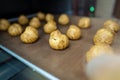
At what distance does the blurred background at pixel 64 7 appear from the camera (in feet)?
3.61

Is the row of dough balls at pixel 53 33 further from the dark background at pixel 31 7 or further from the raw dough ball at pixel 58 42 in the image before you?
the dark background at pixel 31 7

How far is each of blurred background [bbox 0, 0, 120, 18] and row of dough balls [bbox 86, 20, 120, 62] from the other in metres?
0.30

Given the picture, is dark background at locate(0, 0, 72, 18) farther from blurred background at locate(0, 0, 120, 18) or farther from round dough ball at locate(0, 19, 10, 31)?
round dough ball at locate(0, 19, 10, 31)

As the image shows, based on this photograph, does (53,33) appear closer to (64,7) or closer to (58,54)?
(58,54)

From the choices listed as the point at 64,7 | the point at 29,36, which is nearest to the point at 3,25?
the point at 29,36

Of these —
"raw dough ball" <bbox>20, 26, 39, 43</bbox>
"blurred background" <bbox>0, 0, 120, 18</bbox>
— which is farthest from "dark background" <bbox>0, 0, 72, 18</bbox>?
"raw dough ball" <bbox>20, 26, 39, 43</bbox>

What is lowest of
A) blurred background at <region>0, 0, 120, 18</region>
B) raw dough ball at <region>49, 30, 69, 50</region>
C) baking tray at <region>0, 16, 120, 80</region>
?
baking tray at <region>0, 16, 120, 80</region>

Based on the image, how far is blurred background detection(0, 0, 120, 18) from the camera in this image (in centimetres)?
110

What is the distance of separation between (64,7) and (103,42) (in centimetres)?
72

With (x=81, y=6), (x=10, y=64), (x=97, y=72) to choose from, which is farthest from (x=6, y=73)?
(x=81, y=6)

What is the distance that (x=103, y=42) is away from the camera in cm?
72

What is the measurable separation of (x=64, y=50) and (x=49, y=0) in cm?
79

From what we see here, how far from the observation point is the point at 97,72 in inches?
13.3

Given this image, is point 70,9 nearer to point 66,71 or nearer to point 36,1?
point 36,1
